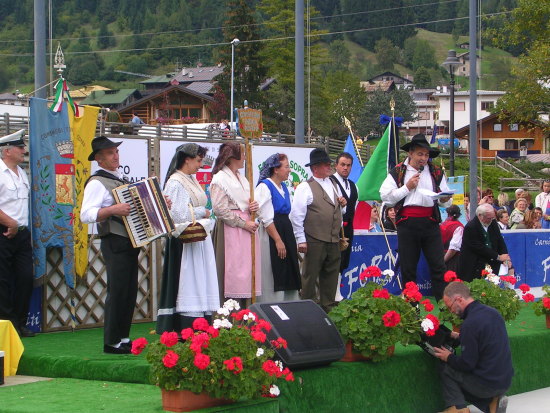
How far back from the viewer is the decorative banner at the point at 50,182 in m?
9.24

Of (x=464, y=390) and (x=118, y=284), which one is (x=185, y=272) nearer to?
(x=118, y=284)

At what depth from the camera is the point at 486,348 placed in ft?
24.4

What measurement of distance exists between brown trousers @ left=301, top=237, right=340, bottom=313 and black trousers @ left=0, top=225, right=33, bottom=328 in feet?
8.34

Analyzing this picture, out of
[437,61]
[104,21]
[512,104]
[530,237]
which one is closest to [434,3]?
[437,61]

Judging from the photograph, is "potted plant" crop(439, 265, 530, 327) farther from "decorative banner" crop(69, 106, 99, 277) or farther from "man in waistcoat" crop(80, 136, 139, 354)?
"decorative banner" crop(69, 106, 99, 277)

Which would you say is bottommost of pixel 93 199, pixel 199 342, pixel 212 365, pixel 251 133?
pixel 212 365

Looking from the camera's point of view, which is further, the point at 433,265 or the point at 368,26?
the point at 368,26

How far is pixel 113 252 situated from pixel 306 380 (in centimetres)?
206

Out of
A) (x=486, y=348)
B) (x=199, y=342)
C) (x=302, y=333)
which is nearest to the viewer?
(x=199, y=342)

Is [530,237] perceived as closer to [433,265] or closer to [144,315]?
[433,265]

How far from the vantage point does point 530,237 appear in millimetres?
14750

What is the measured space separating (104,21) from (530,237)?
158444 mm

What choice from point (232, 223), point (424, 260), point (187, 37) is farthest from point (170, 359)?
point (187, 37)

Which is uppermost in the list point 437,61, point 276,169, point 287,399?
point 437,61
